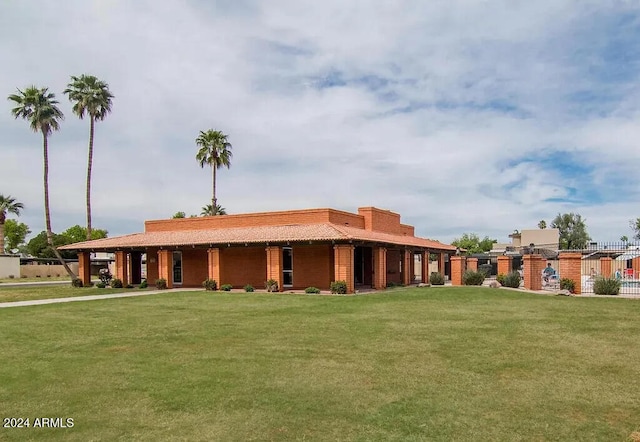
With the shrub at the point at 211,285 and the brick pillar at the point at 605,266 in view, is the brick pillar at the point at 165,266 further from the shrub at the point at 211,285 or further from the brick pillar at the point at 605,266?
the brick pillar at the point at 605,266

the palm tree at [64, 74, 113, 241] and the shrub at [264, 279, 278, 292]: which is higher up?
the palm tree at [64, 74, 113, 241]

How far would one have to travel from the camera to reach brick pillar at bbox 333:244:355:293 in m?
25.6

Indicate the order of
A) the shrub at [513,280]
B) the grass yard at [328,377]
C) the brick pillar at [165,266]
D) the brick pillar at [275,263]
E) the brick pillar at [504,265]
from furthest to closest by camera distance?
the brick pillar at [504,265]
the brick pillar at [165,266]
the shrub at [513,280]
the brick pillar at [275,263]
the grass yard at [328,377]

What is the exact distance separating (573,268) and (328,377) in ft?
67.8

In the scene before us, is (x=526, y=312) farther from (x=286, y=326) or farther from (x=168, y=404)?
(x=168, y=404)

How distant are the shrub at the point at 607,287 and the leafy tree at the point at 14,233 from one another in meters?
98.9

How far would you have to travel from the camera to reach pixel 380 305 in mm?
19047

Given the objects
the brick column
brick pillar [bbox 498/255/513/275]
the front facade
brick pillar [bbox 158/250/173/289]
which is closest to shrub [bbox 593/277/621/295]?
brick pillar [bbox 498/255/513/275]

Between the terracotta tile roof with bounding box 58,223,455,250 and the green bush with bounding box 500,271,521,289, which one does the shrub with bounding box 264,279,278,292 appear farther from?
the green bush with bounding box 500,271,521,289

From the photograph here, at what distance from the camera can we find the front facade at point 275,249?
1064 inches

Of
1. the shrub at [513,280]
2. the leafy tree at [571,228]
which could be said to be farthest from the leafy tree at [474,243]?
the shrub at [513,280]

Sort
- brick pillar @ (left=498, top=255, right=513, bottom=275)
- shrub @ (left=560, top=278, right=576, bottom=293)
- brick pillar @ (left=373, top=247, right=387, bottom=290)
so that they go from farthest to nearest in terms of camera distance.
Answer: brick pillar @ (left=498, top=255, right=513, bottom=275) → brick pillar @ (left=373, top=247, right=387, bottom=290) → shrub @ (left=560, top=278, right=576, bottom=293)

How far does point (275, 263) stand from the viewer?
27562 mm

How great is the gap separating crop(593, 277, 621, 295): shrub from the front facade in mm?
10652
